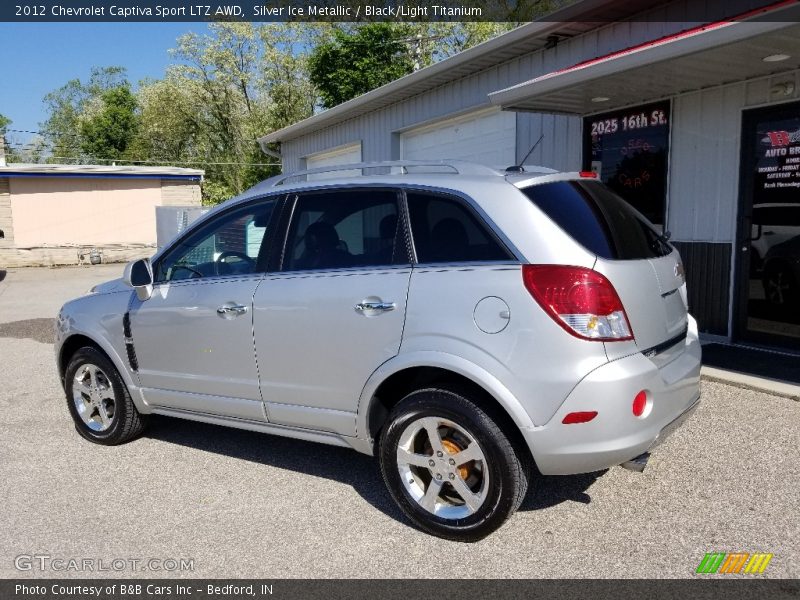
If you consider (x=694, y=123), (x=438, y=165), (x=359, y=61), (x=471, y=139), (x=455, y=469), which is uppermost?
(x=359, y=61)

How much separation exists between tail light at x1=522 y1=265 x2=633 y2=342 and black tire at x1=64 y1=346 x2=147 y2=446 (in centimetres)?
306

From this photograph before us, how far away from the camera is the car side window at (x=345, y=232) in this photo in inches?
139

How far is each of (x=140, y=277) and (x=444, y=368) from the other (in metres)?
2.23

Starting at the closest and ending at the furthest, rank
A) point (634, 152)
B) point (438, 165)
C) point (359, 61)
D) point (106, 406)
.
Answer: point (438, 165)
point (106, 406)
point (634, 152)
point (359, 61)

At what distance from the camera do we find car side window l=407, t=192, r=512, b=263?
3.18 metres

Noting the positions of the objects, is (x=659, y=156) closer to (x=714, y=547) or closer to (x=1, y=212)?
(x=714, y=547)

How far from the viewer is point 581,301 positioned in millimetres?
2906

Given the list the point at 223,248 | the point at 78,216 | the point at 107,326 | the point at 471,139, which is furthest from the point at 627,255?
the point at 78,216

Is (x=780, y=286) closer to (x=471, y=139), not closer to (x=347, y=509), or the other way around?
(x=347, y=509)

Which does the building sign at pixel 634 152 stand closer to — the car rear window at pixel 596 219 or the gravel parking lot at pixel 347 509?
the gravel parking lot at pixel 347 509

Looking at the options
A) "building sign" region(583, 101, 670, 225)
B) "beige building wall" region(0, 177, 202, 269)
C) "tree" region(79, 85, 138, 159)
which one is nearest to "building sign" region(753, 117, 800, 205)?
"building sign" region(583, 101, 670, 225)

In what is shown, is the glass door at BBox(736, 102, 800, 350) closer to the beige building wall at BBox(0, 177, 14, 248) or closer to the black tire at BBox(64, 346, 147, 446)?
the black tire at BBox(64, 346, 147, 446)

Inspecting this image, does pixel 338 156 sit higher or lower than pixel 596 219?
higher

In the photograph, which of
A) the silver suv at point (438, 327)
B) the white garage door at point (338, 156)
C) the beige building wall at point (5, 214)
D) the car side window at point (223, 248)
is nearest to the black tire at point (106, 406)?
the silver suv at point (438, 327)
